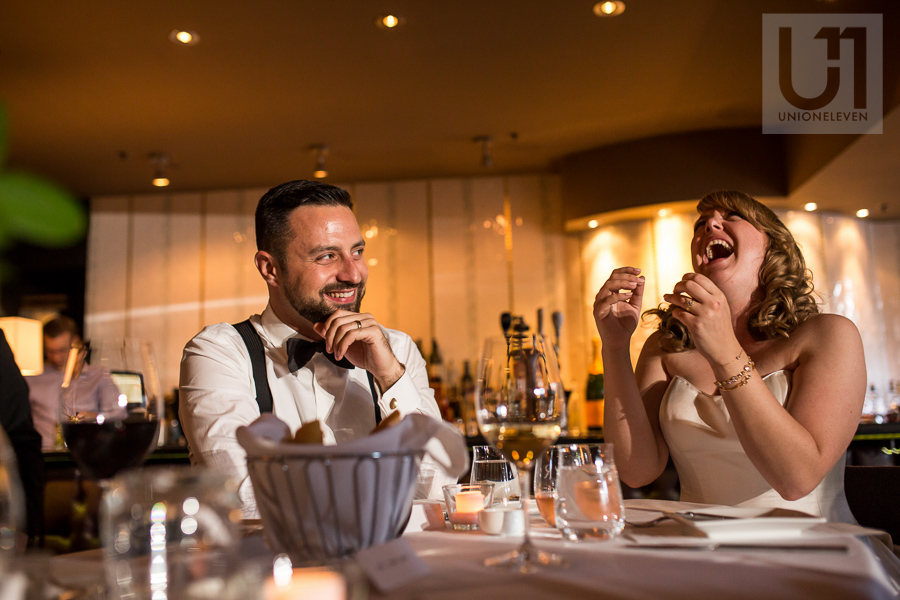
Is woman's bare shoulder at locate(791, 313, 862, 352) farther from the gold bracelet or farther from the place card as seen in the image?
the place card

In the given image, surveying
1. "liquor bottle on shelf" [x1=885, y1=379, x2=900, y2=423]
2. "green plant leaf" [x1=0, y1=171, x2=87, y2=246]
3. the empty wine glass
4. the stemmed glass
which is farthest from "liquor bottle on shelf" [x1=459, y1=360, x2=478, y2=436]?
"green plant leaf" [x1=0, y1=171, x2=87, y2=246]

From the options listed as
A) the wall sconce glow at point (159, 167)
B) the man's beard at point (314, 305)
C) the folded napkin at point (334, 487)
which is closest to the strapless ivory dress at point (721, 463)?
the man's beard at point (314, 305)

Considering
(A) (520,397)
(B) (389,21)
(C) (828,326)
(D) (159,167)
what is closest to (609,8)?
(B) (389,21)

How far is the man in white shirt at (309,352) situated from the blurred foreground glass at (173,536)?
0.75 metres

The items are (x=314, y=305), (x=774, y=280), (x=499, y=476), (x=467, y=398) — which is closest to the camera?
(x=499, y=476)

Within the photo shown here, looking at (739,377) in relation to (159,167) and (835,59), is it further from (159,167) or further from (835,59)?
(159,167)

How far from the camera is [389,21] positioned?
3.11 meters

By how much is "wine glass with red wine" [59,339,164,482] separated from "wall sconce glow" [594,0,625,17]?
280cm

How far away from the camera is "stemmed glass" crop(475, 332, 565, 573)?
2.62ft

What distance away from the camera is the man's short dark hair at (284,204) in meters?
1.61

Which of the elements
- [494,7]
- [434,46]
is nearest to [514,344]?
[494,7]

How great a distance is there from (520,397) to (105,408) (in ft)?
1.51

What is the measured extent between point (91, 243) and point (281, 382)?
15.0 ft

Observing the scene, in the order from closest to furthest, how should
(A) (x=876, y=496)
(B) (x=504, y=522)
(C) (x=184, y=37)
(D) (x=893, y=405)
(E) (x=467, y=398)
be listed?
(B) (x=504, y=522), (A) (x=876, y=496), (C) (x=184, y=37), (D) (x=893, y=405), (E) (x=467, y=398)
